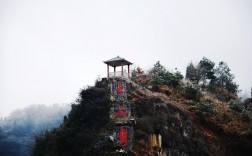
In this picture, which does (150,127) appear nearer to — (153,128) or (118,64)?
(153,128)

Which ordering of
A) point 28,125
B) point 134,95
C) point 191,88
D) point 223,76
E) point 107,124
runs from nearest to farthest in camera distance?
point 107,124
point 134,95
point 191,88
point 223,76
point 28,125

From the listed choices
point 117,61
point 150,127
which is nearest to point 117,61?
point 117,61

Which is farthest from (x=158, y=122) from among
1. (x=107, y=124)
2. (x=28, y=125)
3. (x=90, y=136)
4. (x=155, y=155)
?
(x=28, y=125)

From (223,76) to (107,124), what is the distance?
22.5 m

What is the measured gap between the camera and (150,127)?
63.4 feet

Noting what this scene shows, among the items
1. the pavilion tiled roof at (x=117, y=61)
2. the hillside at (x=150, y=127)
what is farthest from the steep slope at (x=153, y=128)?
the pavilion tiled roof at (x=117, y=61)

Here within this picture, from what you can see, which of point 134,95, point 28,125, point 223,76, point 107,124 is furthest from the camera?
point 28,125

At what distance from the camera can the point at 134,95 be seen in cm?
2209

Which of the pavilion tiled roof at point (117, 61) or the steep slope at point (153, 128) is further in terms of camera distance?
the pavilion tiled roof at point (117, 61)

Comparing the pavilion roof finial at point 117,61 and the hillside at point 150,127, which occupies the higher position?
the pavilion roof finial at point 117,61

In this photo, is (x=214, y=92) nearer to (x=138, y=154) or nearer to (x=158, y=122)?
(x=158, y=122)

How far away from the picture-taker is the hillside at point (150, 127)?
18.5 metres

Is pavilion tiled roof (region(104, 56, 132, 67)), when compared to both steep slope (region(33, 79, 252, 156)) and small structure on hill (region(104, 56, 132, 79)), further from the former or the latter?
steep slope (region(33, 79, 252, 156))

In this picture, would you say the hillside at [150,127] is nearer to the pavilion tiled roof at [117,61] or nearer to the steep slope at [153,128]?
the steep slope at [153,128]
